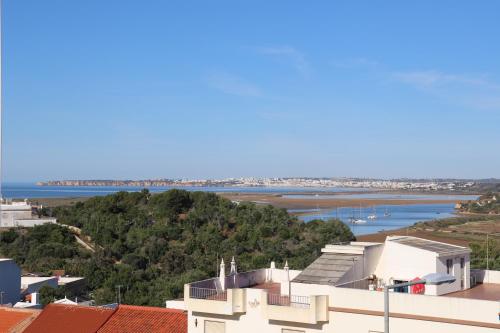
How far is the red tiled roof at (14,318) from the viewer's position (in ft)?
78.5

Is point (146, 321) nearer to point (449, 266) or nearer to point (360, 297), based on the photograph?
point (360, 297)

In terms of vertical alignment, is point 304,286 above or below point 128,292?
above

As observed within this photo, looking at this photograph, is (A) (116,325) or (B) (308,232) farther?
(B) (308,232)

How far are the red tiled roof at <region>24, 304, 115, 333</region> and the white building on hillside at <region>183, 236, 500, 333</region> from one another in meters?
4.88

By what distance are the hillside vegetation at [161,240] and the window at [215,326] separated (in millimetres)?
21547

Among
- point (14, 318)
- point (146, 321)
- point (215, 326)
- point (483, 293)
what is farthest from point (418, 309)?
point (14, 318)

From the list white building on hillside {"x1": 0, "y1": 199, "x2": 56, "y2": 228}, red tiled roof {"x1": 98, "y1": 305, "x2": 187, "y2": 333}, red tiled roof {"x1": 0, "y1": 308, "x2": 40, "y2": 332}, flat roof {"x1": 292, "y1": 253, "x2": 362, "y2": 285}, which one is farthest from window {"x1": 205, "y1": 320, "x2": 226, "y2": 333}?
white building on hillside {"x1": 0, "y1": 199, "x2": 56, "y2": 228}

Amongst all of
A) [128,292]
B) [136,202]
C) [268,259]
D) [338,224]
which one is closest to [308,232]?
[338,224]

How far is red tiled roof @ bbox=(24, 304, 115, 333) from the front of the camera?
2288 cm

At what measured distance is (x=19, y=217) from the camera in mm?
84188

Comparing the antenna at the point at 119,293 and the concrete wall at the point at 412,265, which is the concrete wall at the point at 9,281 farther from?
the concrete wall at the point at 412,265

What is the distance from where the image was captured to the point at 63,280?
154 ft

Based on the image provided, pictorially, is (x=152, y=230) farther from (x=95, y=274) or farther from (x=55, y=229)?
(x=95, y=274)

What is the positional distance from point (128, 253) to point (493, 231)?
5943cm
